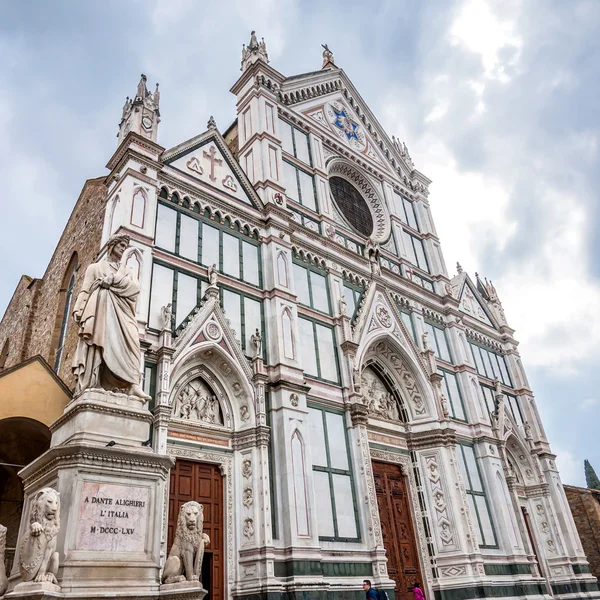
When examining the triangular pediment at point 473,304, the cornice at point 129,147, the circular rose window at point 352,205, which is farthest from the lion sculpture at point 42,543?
the triangular pediment at point 473,304

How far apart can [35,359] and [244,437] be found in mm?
5045

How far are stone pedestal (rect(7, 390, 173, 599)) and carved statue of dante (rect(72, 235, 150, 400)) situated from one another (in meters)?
0.29

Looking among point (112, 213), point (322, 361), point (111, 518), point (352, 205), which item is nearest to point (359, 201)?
point (352, 205)

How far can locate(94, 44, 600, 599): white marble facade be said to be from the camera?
13.2 m

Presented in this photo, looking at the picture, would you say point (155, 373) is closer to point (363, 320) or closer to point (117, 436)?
point (117, 436)

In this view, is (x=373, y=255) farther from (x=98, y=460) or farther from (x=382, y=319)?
(x=98, y=460)

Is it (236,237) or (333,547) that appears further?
(236,237)

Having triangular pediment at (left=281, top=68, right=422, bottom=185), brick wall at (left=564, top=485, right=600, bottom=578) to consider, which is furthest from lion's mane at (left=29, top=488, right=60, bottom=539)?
brick wall at (left=564, top=485, right=600, bottom=578)

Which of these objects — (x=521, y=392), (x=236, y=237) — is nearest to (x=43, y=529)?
(x=236, y=237)

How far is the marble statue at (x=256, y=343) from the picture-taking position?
14.5 metres

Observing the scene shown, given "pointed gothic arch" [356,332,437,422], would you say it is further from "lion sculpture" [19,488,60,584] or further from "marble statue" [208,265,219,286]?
"lion sculpture" [19,488,60,584]

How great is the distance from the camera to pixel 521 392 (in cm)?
2605

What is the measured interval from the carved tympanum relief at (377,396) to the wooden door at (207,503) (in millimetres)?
6741

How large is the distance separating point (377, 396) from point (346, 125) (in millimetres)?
12236
